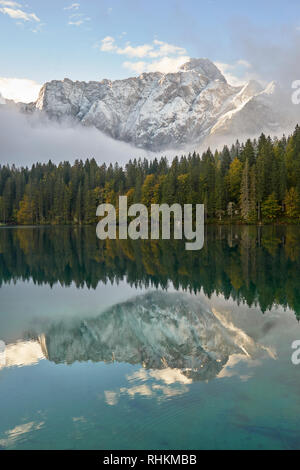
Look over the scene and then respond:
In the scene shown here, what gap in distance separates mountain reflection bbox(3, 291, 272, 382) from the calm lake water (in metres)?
0.04

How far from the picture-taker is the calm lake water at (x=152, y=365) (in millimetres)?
6496

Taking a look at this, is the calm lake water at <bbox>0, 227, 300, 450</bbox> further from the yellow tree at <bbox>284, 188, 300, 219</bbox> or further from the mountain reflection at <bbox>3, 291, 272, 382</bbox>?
the yellow tree at <bbox>284, 188, 300, 219</bbox>

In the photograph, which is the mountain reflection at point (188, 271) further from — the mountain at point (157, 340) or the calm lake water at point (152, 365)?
the mountain at point (157, 340)

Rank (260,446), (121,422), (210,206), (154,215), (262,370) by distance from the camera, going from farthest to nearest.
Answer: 1. (154,215)
2. (210,206)
3. (262,370)
4. (121,422)
5. (260,446)

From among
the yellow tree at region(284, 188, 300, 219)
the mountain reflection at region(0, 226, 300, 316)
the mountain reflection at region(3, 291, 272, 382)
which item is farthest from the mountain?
the yellow tree at region(284, 188, 300, 219)

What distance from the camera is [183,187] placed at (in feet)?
342

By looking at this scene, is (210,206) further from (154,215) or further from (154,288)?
(154,288)

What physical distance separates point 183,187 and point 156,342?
94958 mm

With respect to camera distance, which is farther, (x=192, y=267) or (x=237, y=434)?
(x=192, y=267)

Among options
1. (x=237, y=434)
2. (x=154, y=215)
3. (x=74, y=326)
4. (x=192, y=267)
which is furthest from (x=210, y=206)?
(x=237, y=434)

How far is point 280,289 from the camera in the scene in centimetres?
1778

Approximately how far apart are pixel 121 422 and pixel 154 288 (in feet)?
42.4

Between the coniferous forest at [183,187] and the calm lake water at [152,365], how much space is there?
223ft

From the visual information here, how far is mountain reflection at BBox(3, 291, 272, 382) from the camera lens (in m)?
9.54
